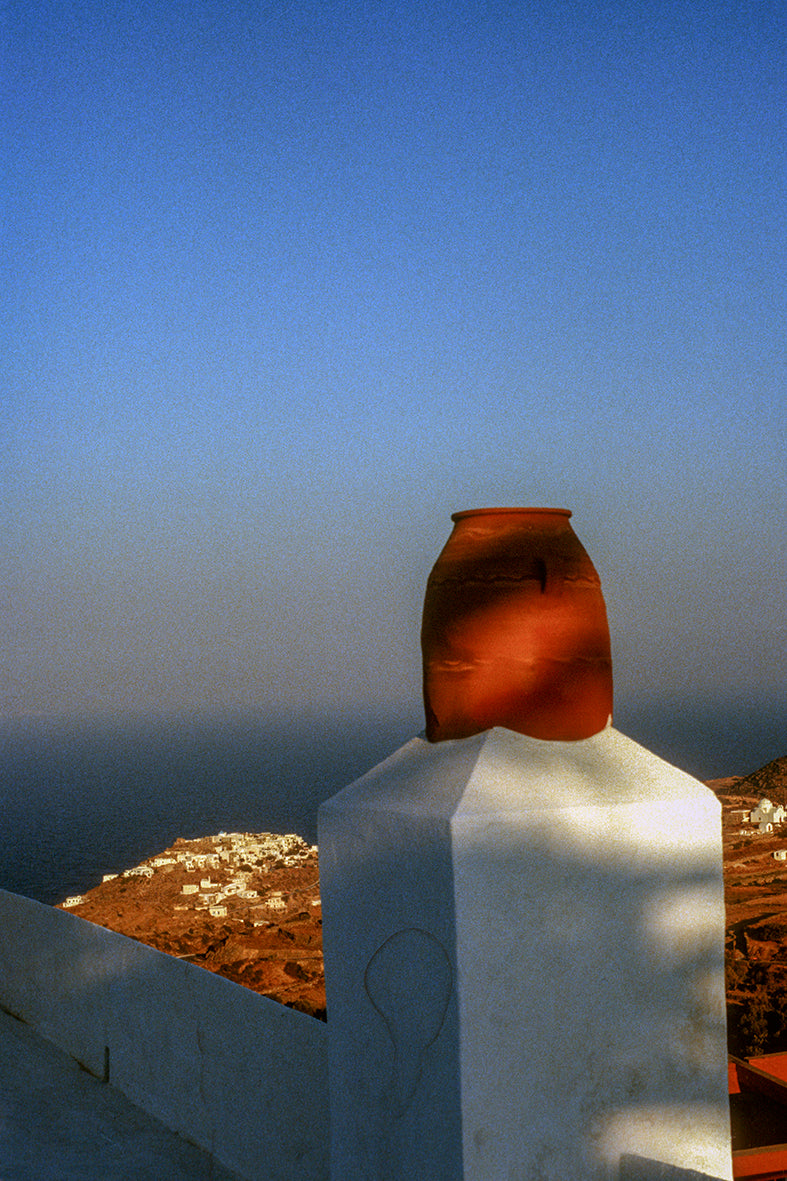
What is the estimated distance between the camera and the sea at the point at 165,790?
58125 mm

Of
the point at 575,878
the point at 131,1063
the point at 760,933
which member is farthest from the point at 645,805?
the point at 760,933

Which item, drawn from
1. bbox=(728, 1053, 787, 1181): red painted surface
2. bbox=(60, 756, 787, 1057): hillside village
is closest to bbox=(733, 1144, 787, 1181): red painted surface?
bbox=(728, 1053, 787, 1181): red painted surface

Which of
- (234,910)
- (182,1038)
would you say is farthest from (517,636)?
(234,910)

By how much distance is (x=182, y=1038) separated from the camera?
158 inches

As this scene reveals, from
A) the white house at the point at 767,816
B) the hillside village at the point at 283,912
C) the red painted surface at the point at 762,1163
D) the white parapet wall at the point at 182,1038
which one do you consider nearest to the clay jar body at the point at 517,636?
the white parapet wall at the point at 182,1038

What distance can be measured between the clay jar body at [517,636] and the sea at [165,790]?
74.7 feet

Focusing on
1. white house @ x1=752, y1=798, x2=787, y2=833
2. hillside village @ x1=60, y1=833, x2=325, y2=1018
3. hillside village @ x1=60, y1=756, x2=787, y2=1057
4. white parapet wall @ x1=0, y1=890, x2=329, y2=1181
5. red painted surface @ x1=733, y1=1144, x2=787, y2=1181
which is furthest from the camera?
white house @ x1=752, y1=798, x2=787, y2=833

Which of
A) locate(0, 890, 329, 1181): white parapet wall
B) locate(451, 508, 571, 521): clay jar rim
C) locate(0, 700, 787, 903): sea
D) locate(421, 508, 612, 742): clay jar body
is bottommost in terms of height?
locate(0, 700, 787, 903): sea

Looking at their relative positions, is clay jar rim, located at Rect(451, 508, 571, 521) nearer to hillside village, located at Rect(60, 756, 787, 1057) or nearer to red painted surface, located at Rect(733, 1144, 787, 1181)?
red painted surface, located at Rect(733, 1144, 787, 1181)

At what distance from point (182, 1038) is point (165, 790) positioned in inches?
3888

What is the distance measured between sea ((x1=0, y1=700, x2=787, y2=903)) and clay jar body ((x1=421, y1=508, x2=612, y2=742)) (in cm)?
2277

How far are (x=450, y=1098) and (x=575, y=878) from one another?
516 millimetres

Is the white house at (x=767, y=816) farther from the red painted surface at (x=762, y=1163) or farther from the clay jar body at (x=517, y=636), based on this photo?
the clay jar body at (x=517, y=636)

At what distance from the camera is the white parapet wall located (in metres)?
3.33
